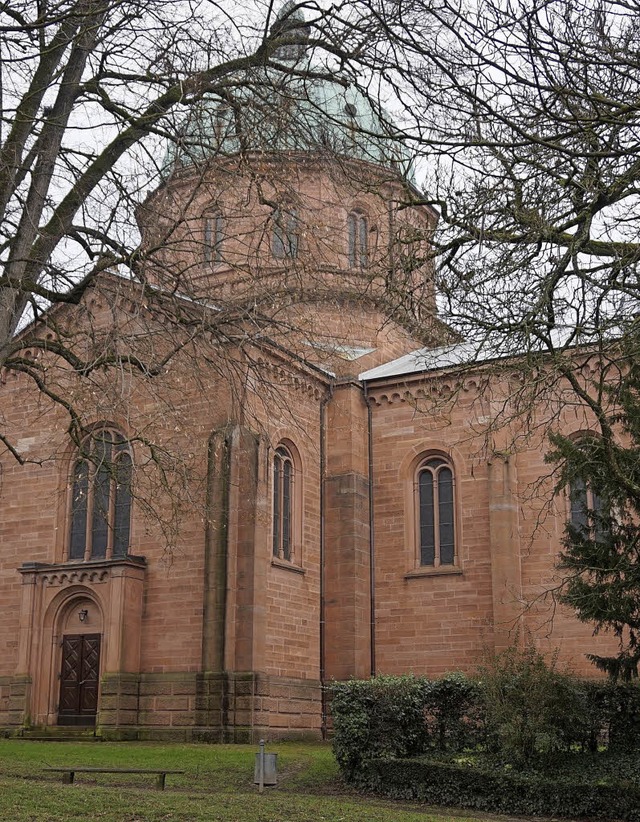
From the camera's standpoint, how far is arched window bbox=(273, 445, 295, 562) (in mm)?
25172

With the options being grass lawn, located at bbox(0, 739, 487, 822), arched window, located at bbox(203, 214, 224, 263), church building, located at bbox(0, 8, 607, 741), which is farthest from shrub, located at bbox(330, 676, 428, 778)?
arched window, located at bbox(203, 214, 224, 263)

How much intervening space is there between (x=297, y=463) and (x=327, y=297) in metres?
12.9

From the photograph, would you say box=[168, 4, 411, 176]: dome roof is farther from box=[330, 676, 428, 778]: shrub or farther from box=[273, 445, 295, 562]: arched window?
box=[273, 445, 295, 562]: arched window

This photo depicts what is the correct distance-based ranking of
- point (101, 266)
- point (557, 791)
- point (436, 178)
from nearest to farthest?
point (436, 178) → point (101, 266) → point (557, 791)

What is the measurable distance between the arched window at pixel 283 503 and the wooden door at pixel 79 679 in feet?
16.4

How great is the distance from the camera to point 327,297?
45.1 feet

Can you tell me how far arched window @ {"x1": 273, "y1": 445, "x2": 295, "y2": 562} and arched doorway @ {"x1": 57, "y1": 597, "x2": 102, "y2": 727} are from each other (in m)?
4.74

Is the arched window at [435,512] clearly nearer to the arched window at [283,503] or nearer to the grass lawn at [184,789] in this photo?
the arched window at [283,503]

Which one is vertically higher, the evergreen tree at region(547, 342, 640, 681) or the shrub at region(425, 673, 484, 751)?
the evergreen tree at region(547, 342, 640, 681)

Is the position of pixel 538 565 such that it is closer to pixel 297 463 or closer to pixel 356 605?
pixel 356 605

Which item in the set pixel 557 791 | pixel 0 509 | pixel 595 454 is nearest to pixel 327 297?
pixel 595 454

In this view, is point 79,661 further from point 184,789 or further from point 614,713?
point 614,713

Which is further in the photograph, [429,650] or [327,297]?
[429,650]

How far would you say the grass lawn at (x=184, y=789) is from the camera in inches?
470
